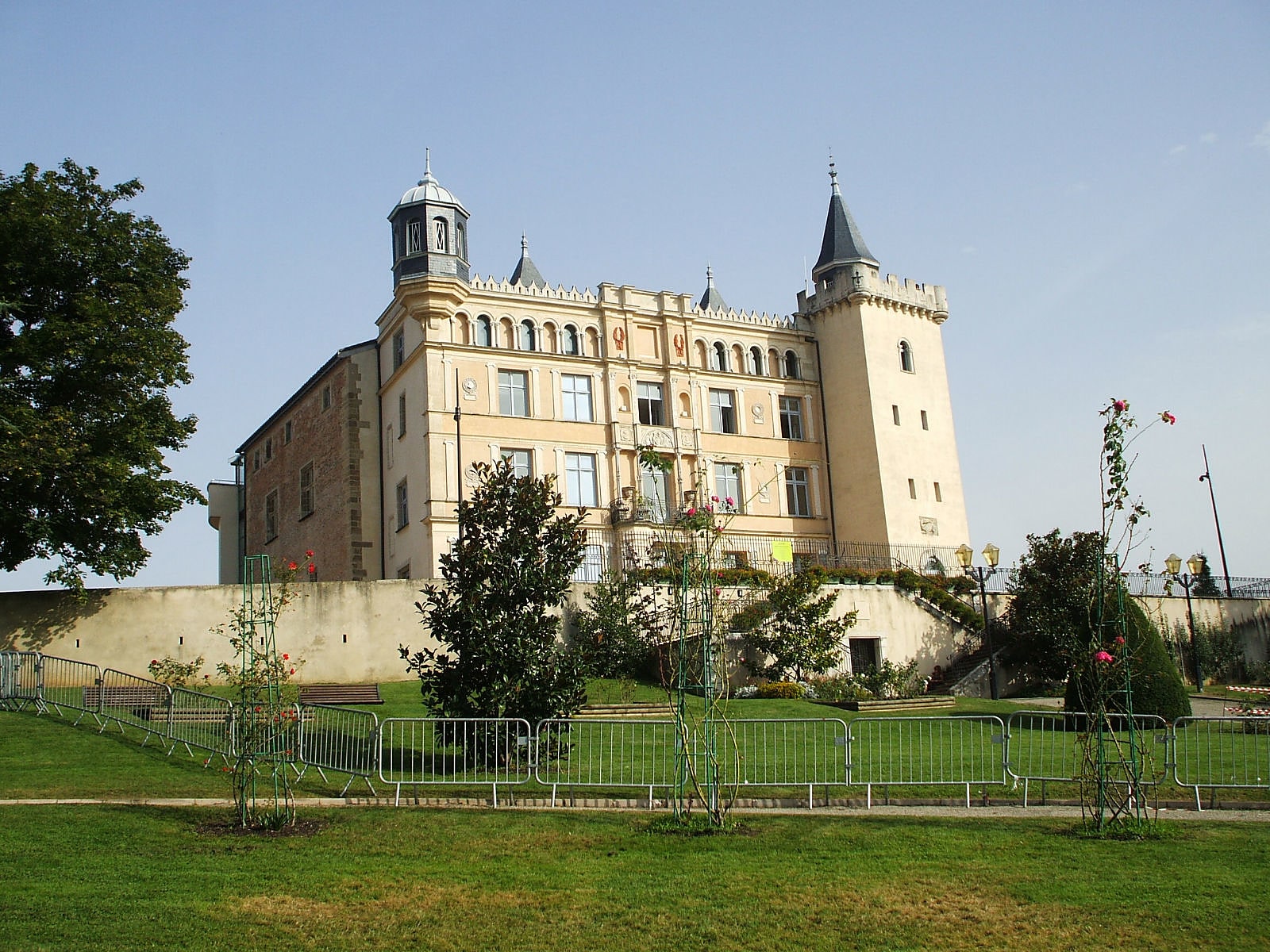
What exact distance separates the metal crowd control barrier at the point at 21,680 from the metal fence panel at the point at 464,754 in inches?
293

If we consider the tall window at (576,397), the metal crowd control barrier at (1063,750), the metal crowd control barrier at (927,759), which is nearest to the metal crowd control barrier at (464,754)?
the metal crowd control barrier at (927,759)

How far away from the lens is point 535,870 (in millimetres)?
10453

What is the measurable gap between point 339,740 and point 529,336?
2521 cm

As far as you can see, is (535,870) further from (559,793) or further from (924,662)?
(924,662)

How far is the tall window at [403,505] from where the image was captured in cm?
3759

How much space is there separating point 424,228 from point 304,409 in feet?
34.2

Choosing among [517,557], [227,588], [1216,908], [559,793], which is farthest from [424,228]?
[1216,908]

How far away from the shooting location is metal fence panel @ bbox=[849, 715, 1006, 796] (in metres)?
14.3

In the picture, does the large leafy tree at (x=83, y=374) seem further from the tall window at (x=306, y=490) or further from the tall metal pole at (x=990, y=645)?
the tall metal pole at (x=990, y=645)

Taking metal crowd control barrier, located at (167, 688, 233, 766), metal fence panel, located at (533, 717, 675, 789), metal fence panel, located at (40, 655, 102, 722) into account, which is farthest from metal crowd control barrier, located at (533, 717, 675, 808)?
metal fence panel, located at (40, 655, 102, 722)

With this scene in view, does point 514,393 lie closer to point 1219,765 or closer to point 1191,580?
point 1191,580

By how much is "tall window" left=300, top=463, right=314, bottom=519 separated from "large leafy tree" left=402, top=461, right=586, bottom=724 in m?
26.3

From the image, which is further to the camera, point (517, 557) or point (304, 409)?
point (304, 409)

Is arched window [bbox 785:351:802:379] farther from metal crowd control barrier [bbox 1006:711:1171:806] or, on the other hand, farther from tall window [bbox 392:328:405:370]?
metal crowd control barrier [bbox 1006:711:1171:806]
